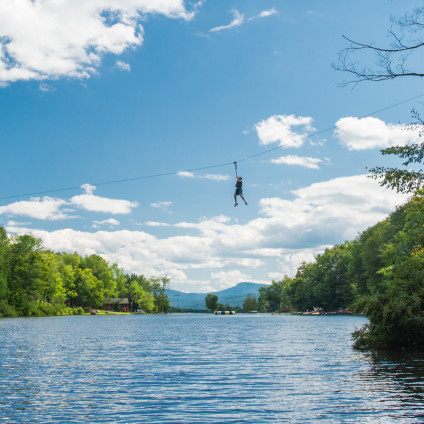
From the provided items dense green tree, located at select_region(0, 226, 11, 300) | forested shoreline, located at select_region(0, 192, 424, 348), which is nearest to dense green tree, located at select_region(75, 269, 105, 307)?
forested shoreline, located at select_region(0, 192, 424, 348)

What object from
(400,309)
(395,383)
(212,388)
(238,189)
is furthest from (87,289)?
(395,383)

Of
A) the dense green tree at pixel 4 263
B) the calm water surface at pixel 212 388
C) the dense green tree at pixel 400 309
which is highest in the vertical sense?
the dense green tree at pixel 4 263

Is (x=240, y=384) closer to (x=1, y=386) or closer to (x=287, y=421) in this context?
(x=287, y=421)

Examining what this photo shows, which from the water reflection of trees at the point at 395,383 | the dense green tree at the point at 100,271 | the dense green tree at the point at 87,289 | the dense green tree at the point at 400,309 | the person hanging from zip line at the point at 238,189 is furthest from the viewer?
the dense green tree at the point at 100,271

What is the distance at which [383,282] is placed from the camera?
27.6m

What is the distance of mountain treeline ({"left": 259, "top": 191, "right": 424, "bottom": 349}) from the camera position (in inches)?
978

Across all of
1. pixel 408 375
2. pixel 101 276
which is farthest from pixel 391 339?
pixel 101 276

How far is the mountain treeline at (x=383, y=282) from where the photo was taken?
24844mm

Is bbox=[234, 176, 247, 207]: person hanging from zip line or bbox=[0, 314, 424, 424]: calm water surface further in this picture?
bbox=[234, 176, 247, 207]: person hanging from zip line

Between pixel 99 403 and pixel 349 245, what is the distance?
5638 inches

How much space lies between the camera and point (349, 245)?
150375 millimetres

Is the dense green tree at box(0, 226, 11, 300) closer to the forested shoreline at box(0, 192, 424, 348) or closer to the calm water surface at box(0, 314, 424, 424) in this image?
the forested shoreline at box(0, 192, 424, 348)

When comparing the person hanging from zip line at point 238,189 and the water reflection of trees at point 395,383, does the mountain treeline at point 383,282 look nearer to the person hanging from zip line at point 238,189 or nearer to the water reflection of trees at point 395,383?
the water reflection of trees at point 395,383

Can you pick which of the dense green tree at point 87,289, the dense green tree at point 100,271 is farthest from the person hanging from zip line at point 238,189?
the dense green tree at point 100,271
